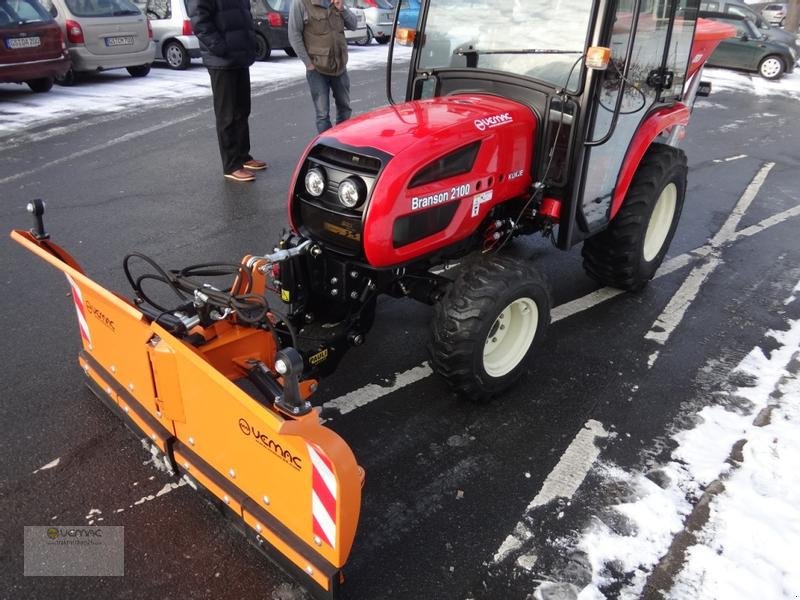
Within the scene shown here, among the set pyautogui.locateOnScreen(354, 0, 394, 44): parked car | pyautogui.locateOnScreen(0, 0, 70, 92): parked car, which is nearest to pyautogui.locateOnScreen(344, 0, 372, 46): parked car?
pyautogui.locateOnScreen(354, 0, 394, 44): parked car

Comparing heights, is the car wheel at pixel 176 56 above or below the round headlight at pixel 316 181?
below

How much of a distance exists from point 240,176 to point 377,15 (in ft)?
41.3

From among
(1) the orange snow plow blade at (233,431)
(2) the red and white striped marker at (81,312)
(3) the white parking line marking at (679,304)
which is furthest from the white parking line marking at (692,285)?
(2) the red and white striped marker at (81,312)

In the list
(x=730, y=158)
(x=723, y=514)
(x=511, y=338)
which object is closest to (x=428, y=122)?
(x=511, y=338)

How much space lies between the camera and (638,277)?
14.6 ft

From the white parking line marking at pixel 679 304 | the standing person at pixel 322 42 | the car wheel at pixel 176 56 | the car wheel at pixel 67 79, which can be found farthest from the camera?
the car wheel at pixel 176 56

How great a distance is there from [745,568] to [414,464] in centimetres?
137

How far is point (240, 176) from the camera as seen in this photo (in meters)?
6.61

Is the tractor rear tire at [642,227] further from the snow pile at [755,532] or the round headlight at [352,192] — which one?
the round headlight at [352,192]

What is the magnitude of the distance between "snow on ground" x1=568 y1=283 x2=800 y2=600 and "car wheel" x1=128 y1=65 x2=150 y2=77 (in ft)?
37.3

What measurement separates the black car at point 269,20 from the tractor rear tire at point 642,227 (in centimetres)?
1080

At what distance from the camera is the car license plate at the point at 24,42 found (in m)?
8.82

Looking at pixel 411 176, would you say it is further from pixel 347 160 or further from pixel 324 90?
pixel 324 90

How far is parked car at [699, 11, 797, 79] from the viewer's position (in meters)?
15.2
